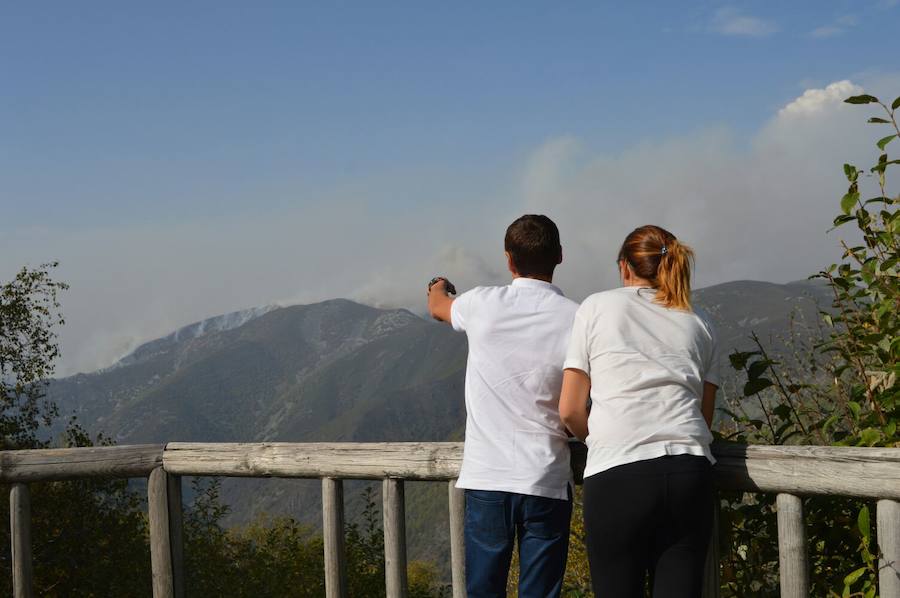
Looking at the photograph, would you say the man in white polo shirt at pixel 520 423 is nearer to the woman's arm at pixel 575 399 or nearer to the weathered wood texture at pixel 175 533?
the woman's arm at pixel 575 399

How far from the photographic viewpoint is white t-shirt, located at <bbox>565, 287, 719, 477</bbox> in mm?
2812

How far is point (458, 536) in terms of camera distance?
3.46 m

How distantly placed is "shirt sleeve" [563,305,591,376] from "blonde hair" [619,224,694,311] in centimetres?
24

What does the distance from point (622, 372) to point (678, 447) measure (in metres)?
0.27

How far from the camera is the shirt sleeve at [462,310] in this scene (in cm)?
321

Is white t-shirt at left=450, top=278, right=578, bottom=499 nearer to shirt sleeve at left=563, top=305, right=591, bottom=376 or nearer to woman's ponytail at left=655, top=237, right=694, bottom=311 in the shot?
shirt sleeve at left=563, top=305, right=591, bottom=376

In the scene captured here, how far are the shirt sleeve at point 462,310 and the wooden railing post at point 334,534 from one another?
37.3 inches

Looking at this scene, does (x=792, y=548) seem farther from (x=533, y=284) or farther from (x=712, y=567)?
(x=533, y=284)

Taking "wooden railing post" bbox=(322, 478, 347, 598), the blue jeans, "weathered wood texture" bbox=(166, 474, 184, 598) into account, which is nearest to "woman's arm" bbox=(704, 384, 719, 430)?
the blue jeans

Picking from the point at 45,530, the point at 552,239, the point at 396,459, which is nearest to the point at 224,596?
the point at 45,530

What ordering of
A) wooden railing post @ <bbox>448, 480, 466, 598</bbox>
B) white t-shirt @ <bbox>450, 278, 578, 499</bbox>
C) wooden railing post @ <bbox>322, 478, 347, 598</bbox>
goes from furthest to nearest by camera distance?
wooden railing post @ <bbox>322, 478, 347, 598</bbox> < wooden railing post @ <bbox>448, 480, 466, 598</bbox> < white t-shirt @ <bbox>450, 278, 578, 499</bbox>

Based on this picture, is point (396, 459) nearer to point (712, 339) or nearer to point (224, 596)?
point (712, 339)

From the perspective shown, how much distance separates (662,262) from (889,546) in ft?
3.46

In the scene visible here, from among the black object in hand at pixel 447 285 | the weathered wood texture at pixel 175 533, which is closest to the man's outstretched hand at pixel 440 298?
the black object in hand at pixel 447 285
